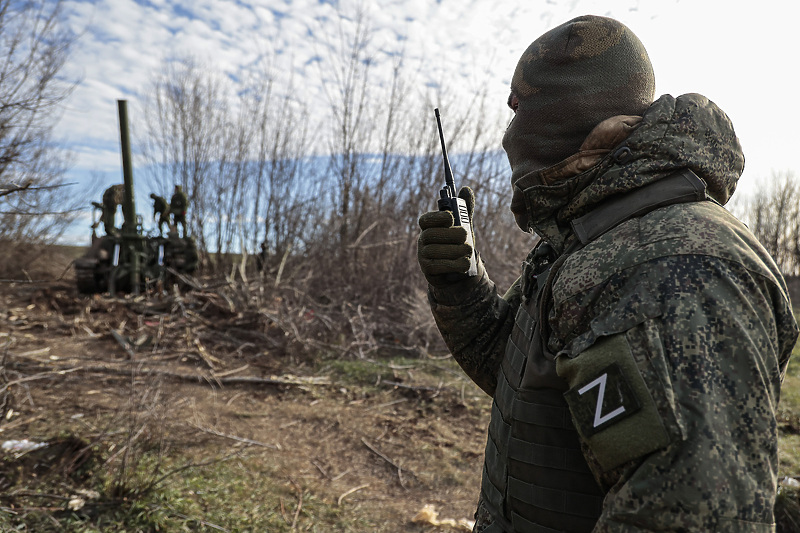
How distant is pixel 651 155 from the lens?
42.9 inches

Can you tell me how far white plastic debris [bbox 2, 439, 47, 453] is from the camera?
138 inches

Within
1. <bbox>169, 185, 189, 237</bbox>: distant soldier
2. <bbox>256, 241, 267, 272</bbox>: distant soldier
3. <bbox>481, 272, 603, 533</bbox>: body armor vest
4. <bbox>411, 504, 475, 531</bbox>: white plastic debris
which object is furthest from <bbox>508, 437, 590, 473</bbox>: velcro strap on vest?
<bbox>169, 185, 189, 237</bbox>: distant soldier

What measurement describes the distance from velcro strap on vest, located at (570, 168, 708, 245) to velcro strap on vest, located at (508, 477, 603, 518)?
0.57 meters

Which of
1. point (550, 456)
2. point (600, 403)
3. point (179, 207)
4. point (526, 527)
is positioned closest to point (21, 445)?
point (526, 527)

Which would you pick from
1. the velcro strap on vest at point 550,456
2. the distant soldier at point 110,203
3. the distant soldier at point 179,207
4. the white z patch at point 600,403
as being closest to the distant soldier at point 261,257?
Answer: the distant soldier at point 179,207

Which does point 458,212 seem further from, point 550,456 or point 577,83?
point 550,456

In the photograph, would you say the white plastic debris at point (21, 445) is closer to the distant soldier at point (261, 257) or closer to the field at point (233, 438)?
the field at point (233, 438)

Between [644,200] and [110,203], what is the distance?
1301cm

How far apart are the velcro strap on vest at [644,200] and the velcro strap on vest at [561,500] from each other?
57 centimetres

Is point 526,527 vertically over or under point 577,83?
under

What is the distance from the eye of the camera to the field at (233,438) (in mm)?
3199

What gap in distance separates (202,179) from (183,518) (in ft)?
35.3

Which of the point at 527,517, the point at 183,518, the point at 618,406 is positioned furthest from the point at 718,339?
the point at 183,518

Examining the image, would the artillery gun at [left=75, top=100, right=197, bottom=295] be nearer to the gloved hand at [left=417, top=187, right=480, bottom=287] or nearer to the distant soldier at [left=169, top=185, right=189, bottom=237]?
the distant soldier at [left=169, top=185, right=189, bottom=237]
